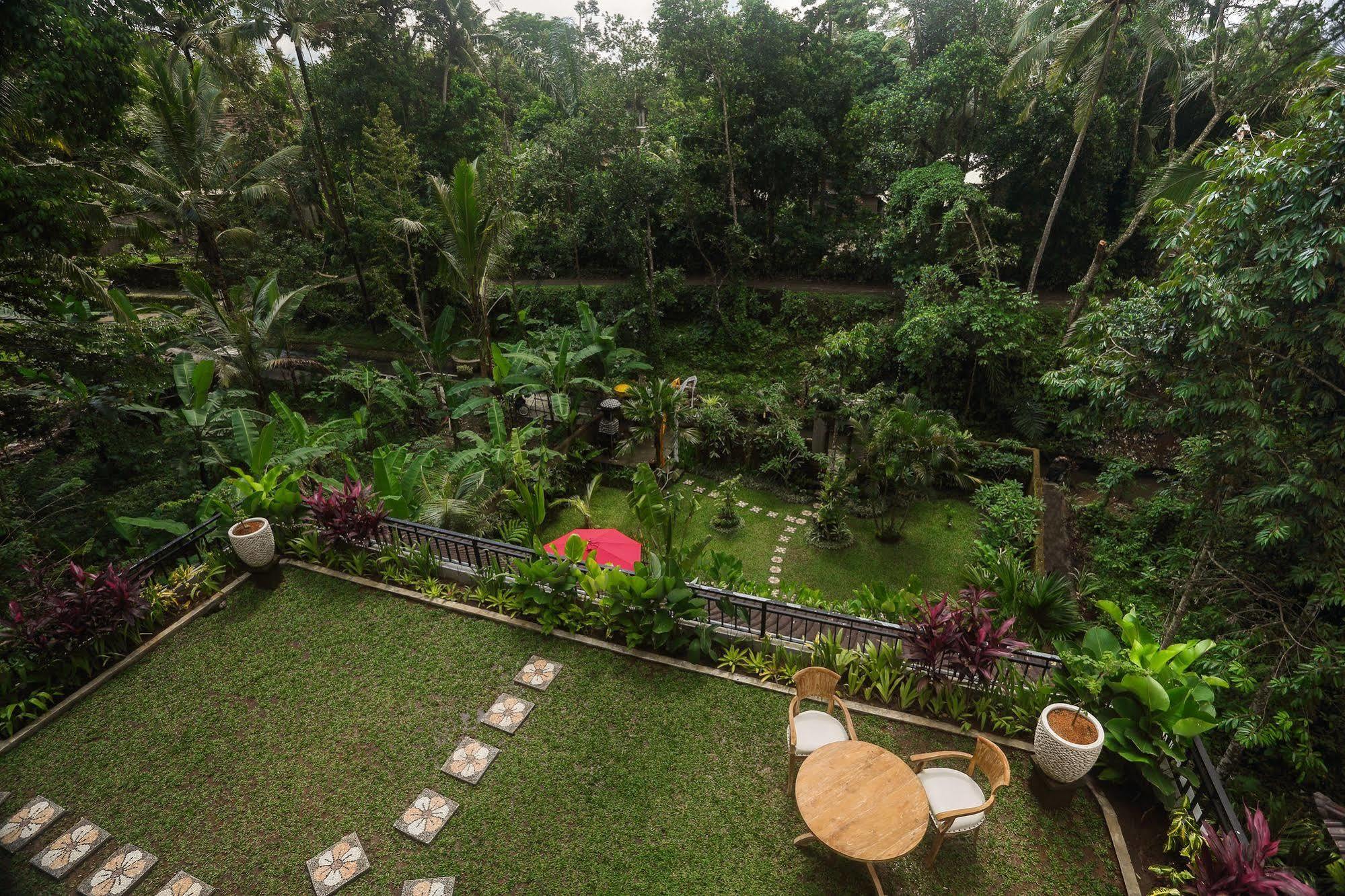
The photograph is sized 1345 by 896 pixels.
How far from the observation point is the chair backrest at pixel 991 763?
381 centimetres

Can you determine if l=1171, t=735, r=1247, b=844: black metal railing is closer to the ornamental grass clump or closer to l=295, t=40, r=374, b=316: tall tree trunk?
the ornamental grass clump

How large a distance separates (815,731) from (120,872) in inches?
203

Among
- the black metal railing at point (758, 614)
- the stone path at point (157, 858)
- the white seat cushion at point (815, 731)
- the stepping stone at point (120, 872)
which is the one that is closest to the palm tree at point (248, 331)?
the black metal railing at point (758, 614)

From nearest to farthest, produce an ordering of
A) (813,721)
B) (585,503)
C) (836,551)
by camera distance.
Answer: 1. (813,721)
2. (836,551)
3. (585,503)

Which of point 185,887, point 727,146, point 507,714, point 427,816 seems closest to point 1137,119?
point 727,146

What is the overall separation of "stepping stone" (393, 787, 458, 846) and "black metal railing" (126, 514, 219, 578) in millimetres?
4208

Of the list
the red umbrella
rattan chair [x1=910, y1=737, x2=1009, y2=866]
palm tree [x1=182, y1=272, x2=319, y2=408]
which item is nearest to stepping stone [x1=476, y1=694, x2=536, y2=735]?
the red umbrella

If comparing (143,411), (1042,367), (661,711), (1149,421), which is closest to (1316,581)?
(1149,421)

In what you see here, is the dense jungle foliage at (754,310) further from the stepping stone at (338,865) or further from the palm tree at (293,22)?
the stepping stone at (338,865)

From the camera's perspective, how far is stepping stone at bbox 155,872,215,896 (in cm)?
398

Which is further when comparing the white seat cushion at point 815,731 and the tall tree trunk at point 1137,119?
the tall tree trunk at point 1137,119

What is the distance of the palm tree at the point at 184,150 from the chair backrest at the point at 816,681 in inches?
A: 570

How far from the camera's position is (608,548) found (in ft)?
23.8

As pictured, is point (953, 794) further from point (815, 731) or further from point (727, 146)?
point (727, 146)
